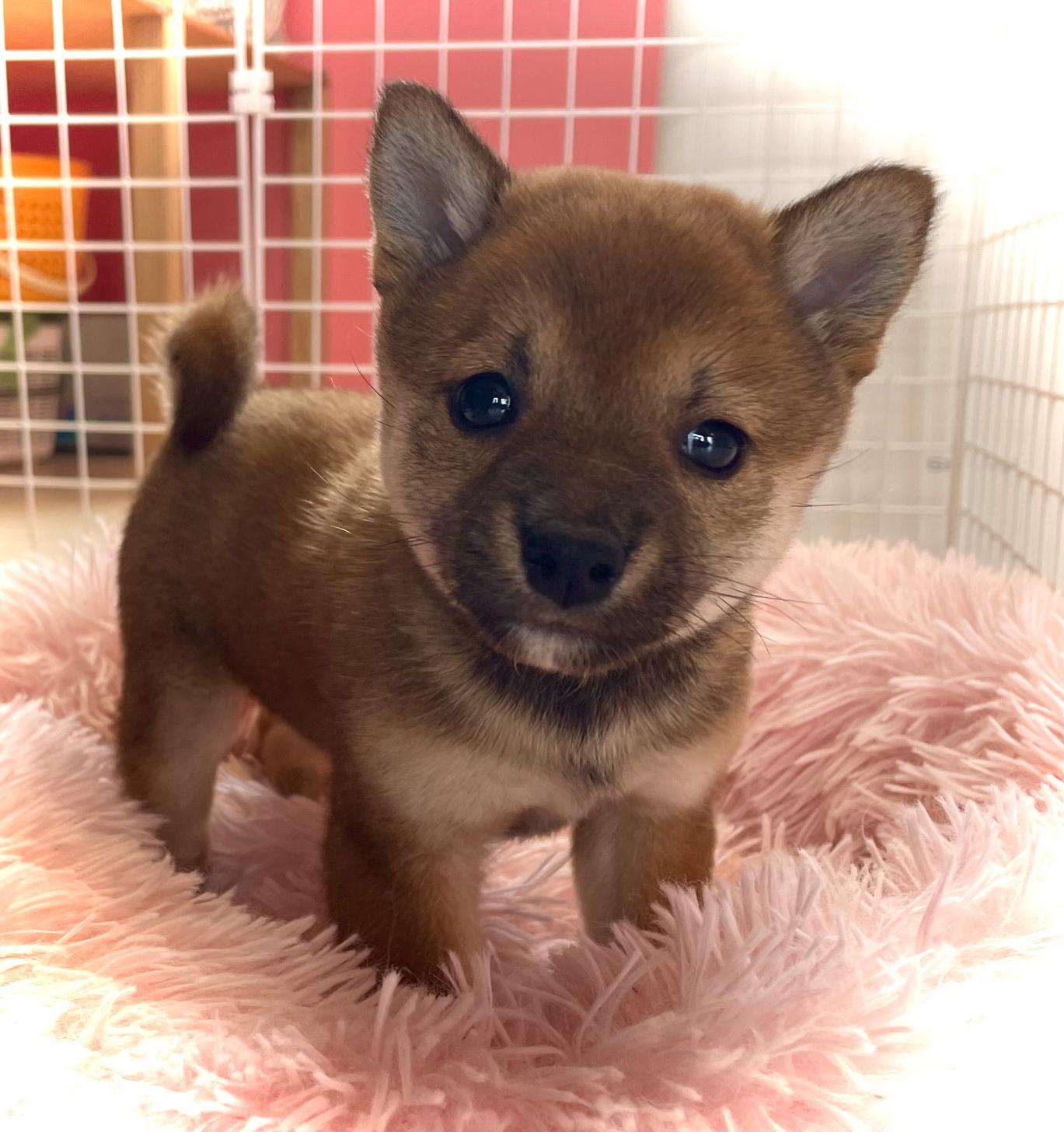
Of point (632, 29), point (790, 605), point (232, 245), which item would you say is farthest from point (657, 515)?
point (632, 29)

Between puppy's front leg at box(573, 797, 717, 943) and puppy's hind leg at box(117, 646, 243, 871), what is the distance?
0.53m

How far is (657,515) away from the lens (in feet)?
3.05

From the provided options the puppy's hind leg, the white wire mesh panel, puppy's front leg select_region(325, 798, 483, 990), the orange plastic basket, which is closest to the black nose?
puppy's front leg select_region(325, 798, 483, 990)

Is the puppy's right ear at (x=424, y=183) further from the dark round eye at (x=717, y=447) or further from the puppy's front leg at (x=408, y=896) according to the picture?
the puppy's front leg at (x=408, y=896)

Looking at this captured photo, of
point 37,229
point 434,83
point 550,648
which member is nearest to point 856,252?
point 550,648

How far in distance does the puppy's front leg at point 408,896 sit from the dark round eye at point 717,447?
44 centimetres

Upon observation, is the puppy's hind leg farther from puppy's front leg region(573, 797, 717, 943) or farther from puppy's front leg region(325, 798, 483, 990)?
puppy's front leg region(573, 797, 717, 943)

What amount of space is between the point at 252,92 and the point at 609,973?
171 cm

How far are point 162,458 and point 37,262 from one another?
1.47 metres

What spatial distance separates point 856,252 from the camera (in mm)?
1113

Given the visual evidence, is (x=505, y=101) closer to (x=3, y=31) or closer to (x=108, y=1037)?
(x=3, y=31)

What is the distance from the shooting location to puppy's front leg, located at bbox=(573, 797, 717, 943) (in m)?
1.21

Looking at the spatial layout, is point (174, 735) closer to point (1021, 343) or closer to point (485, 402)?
point (485, 402)

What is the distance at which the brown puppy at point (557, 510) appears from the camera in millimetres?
946
